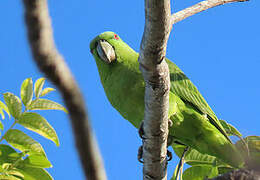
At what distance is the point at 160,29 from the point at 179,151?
2562 mm

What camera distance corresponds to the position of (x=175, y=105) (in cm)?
380

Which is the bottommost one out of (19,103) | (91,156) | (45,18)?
(91,156)

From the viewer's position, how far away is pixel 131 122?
4.05 m

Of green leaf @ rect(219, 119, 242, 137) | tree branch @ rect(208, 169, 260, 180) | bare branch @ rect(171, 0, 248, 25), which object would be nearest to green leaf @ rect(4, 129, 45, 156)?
tree branch @ rect(208, 169, 260, 180)

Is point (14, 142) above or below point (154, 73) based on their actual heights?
below

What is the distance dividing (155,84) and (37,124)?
1.08 metres

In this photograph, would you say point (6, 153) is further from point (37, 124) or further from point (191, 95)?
A: point (191, 95)

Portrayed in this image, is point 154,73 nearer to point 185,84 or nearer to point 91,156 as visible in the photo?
point 91,156

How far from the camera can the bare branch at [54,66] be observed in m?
0.56

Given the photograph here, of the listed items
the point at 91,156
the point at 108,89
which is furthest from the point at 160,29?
the point at 108,89

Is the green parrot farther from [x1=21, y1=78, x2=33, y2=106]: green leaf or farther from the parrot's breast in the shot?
[x1=21, y1=78, x2=33, y2=106]: green leaf

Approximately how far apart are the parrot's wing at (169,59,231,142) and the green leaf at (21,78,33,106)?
→ 200cm

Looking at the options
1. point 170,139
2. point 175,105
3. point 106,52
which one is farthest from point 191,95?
point 106,52

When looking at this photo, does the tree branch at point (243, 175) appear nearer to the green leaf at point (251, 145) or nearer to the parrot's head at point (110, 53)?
the green leaf at point (251, 145)
